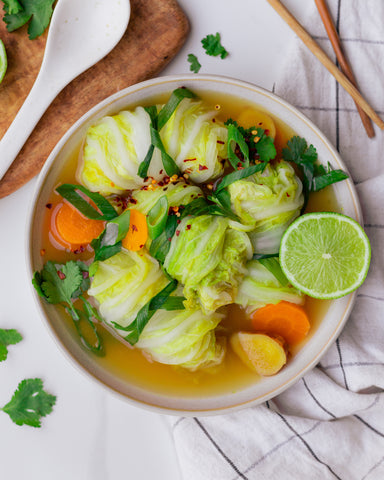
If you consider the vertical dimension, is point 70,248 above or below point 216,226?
above

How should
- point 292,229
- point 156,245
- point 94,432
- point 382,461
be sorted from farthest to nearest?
point 94,432 < point 382,461 < point 156,245 < point 292,229

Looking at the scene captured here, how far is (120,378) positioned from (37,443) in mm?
818

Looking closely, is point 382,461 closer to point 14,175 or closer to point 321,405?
point 321,405

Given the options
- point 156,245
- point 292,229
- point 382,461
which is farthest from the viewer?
point 382,461

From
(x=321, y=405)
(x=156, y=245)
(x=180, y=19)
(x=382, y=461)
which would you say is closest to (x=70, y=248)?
(x=156, y=245)

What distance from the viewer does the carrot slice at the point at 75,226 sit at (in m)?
2.72

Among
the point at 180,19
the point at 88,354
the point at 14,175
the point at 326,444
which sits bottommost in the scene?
the point at 326,444

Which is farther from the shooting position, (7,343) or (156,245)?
(7,343)

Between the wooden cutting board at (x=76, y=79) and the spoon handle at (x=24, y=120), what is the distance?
0.25 feet

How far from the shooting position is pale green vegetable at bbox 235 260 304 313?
108 inches

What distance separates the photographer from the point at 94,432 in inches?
121

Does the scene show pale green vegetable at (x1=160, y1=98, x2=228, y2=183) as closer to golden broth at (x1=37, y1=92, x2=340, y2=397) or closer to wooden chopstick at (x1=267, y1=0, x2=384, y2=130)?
golden broth at (x1=37, y1=92, x2=340, y2=397)

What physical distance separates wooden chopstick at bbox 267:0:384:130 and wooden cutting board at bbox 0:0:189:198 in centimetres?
54

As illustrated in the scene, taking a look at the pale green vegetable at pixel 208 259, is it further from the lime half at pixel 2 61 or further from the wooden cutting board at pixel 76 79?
the lime half at pixel 2 61
